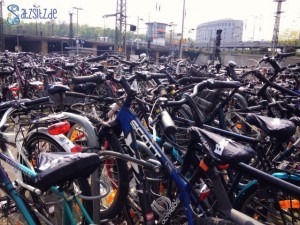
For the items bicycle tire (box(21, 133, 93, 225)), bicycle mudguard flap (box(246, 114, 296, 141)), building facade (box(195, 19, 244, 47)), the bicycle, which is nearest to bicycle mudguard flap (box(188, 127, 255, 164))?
bicycle mudguard flap (box(246, 114, 296, 141))

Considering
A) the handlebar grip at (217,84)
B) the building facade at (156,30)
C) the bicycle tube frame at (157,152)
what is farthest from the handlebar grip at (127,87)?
the building facade at (156,30)

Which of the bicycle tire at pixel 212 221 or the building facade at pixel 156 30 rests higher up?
the building facade at pixel 156 30

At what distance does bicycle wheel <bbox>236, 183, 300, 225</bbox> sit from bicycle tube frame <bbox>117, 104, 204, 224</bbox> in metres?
0.46

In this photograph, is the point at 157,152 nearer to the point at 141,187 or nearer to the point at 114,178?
the point at 141,187

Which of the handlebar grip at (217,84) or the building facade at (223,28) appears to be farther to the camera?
the building facade at (223,28)

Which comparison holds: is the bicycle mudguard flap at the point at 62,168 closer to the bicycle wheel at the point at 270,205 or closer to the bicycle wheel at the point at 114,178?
the bicycle wheel at the point at 114,178

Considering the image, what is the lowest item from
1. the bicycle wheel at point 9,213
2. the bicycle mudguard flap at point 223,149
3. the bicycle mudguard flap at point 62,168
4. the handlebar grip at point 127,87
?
the bicycle wheel at point 9,213

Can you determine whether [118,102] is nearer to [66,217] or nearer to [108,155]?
[108,155]

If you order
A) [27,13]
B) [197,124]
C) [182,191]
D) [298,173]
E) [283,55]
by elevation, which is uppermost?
[27,13]

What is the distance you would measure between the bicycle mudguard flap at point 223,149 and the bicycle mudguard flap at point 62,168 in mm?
609

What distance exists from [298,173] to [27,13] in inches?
1235

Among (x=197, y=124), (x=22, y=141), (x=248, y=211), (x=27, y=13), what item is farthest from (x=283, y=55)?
(x=27, y=13)

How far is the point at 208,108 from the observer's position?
10.6ft

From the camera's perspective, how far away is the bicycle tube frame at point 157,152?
1.86 meters
